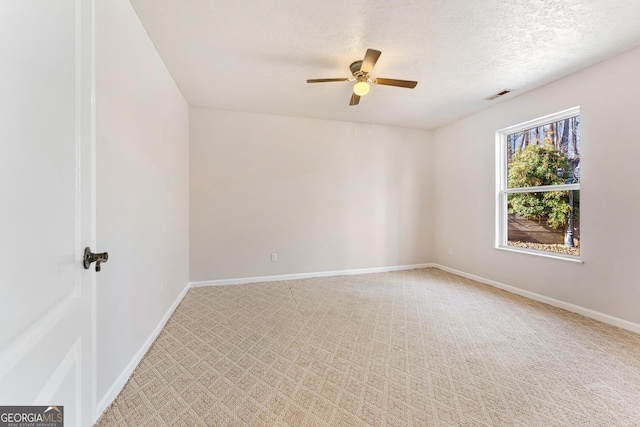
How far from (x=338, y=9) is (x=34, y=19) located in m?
1.90

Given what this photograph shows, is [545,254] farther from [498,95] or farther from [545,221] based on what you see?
[498,95]

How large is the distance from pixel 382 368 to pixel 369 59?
2440mm

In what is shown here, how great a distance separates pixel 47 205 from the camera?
24.2 inches

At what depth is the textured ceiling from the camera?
191cm

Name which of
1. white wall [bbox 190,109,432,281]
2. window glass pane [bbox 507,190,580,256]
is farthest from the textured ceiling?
window glass pane [bbox 507,190,580,256]

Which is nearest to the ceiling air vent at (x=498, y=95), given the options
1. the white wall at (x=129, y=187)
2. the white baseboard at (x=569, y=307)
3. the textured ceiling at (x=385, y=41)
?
the textured ceiling at (x=385, y=41)

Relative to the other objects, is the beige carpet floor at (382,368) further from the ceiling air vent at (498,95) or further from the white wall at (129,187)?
the ceiling air vent at (498,95)

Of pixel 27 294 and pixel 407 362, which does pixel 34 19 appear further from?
pixel 407 362

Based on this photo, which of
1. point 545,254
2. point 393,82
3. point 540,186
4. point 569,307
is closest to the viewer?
point 393,82

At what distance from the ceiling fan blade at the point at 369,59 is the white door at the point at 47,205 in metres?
1.81

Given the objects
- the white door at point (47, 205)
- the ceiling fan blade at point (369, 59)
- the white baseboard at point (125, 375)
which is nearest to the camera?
the white door at point (47, 205)

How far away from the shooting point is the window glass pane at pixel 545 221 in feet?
9.71

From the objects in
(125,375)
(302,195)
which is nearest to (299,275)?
(302,195)

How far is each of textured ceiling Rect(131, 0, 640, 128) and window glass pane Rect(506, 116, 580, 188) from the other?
1.99ft
